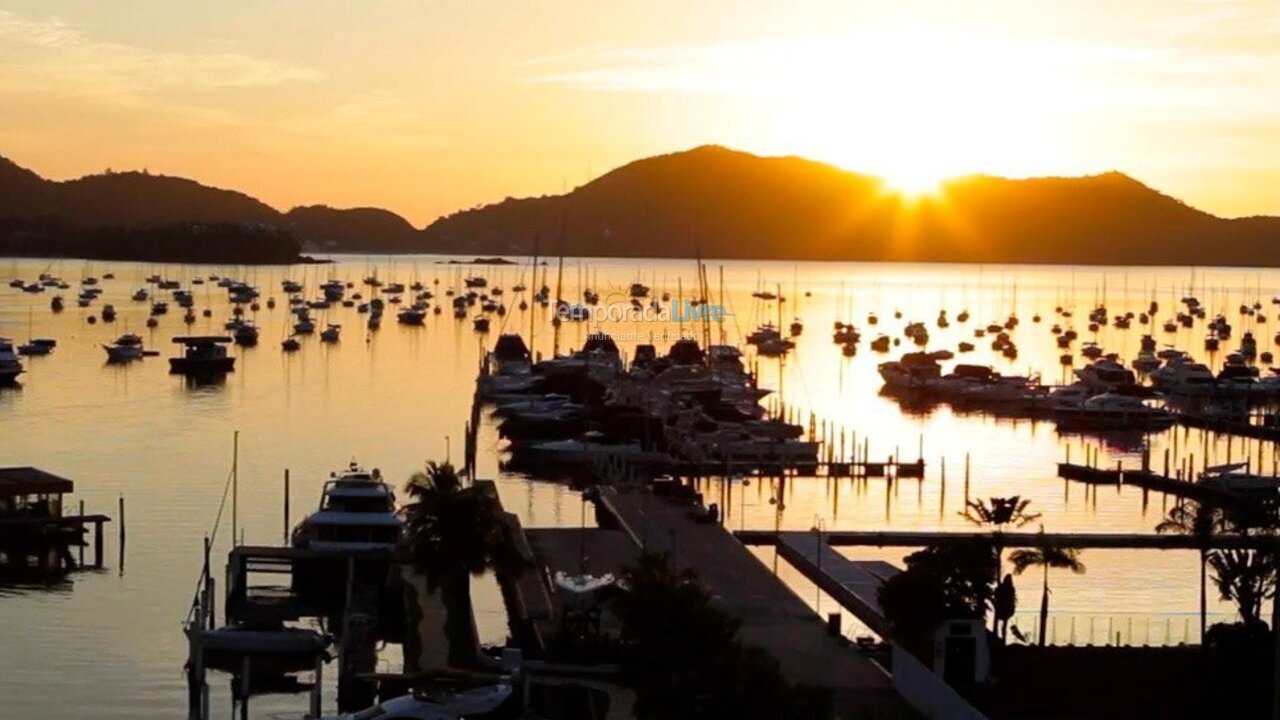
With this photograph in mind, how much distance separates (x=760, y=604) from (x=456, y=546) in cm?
570

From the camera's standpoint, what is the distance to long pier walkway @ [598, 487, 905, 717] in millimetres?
26986

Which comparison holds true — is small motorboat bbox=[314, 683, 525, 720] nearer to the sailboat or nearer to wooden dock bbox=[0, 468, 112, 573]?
wooden dock bbox=[0, 468, 112, 573]

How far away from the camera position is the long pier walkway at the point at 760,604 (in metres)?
27.0

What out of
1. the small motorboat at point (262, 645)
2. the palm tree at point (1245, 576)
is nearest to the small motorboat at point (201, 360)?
the small motorboat at point (262, 645)

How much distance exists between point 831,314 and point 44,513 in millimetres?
146063

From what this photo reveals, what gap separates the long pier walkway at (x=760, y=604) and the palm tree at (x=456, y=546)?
3570 millimetres

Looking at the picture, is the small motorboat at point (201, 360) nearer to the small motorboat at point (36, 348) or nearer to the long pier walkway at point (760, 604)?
the small motorboat at point (36, 348)

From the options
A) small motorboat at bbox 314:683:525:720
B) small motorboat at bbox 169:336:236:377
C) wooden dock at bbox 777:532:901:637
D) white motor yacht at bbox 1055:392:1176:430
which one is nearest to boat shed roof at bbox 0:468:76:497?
wooden dock at bbox 777:532:901:637

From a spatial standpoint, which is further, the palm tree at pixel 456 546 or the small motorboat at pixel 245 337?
the small motorboat at pixel 245 337

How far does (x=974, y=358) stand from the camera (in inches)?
5064

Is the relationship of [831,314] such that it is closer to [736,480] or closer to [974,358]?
[974,358]

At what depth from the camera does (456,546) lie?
30.7m

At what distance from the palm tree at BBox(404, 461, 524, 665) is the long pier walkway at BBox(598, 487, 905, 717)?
11.7 feet

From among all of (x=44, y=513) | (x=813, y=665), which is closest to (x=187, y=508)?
(x=44, y=513)
